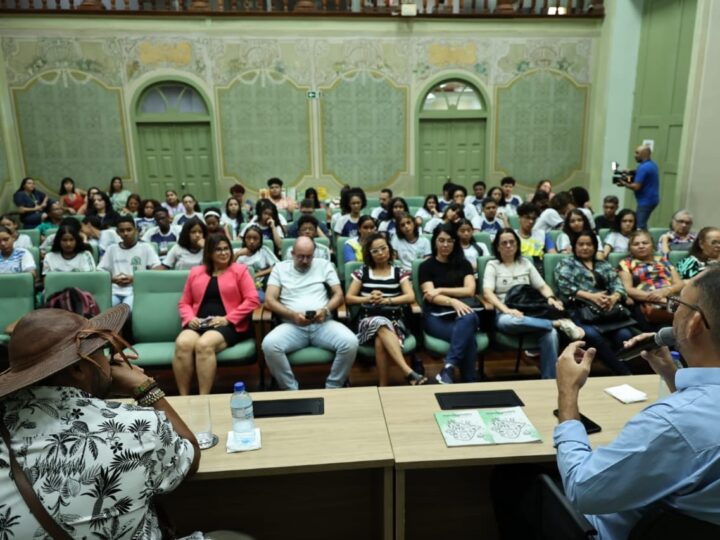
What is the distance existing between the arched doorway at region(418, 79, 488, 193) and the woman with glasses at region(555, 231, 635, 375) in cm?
575

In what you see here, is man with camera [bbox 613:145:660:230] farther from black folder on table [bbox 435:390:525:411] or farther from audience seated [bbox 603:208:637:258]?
black folder on table [bbox 435:390:525:411]

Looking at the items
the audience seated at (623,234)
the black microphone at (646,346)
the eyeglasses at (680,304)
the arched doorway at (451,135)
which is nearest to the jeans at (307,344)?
the black microphone at (646,346)

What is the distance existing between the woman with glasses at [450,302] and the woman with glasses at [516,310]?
0.50 feet

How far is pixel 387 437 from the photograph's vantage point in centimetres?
191

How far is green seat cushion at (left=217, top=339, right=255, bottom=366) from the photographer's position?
3.42m

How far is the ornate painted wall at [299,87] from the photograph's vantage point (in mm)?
8453

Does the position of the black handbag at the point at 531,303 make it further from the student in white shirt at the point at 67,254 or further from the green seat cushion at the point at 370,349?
the student in white shirt at the point at 67,254

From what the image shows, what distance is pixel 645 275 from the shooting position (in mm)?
4031

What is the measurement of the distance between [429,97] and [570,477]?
337 inches

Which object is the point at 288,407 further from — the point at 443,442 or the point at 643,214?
the point at 643,214

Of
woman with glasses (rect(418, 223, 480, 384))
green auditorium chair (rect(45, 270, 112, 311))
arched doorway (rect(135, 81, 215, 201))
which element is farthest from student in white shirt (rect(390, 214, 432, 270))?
arched doorway (rect(135, 81, 215, 201))

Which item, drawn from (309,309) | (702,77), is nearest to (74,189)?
(309,309)

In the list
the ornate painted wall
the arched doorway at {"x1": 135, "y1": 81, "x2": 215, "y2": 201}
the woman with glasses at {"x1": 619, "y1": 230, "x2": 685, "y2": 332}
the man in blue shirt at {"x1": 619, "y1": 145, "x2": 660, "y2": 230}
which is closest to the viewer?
the woman with glasses at {"x1": 619, "y1": 230, "x2": 685, "y2": 332}

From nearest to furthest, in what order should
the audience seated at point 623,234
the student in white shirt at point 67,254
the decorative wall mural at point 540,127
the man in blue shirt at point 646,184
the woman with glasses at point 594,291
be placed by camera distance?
the woman with glasses at point 594,291 → the student in white shirt at point 67,254 → the audience seated at point 623,234 → the man in blue shirt at point 646,184 → the decorative wall mural at point 540,127
